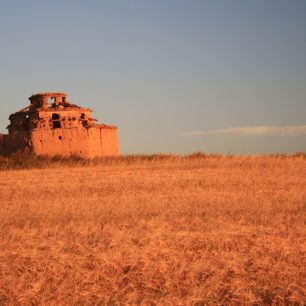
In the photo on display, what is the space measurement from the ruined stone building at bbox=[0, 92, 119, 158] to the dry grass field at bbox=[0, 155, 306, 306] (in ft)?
75.9

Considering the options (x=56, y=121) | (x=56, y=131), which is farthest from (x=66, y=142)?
(x=56, y=121)

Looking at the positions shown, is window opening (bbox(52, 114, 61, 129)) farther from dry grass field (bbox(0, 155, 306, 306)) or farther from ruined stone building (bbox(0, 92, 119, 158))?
dry grass field (bbox(0, 155, 306, 306))

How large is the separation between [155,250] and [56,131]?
3036 centimetres

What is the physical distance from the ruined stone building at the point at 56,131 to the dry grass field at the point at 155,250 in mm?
23144

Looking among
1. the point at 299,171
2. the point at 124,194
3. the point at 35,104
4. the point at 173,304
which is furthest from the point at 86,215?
the point at 35,104

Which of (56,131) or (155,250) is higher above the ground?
(56,131)

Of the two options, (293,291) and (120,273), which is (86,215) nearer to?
(120,273)

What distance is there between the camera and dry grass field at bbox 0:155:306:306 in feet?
14.5

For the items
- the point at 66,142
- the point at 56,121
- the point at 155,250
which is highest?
the point at 56,121

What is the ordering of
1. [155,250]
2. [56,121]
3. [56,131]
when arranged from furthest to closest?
[56,121]
[56,131]
[155,250]

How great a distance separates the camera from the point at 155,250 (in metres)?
5.69

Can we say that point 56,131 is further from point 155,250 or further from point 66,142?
point 155,250

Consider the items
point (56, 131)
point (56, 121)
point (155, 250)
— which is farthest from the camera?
point (56, 121)

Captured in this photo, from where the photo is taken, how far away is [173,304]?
4.13m
